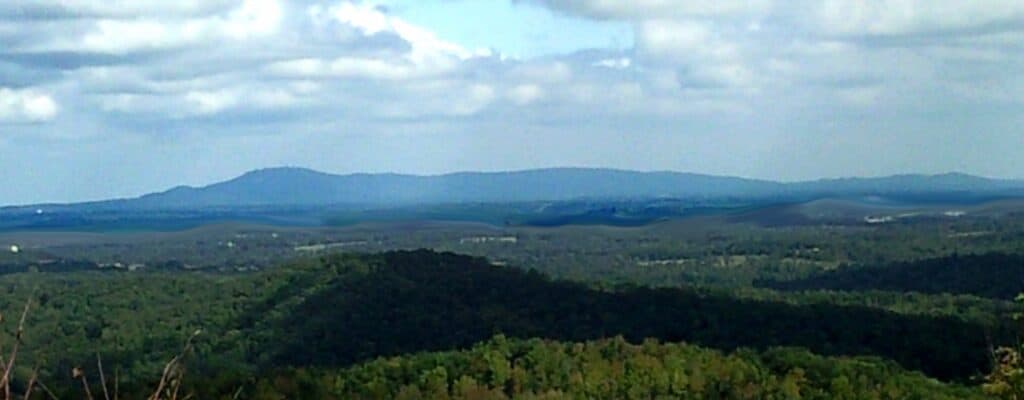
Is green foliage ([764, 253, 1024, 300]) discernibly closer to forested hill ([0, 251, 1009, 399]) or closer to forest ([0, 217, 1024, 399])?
forest ([0, 217, 1024, 399])

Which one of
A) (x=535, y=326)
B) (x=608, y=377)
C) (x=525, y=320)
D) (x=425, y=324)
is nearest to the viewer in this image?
(x=608, y=377)

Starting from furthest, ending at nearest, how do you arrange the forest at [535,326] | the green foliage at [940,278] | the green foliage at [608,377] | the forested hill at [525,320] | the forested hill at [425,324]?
the green foliage at [940,278] → the forested hill at [525,320] → the forested hill at [425,324] → the forest at [535,326] → the green foliage at [608,377]

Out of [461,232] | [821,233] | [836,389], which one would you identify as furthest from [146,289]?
[461,232]

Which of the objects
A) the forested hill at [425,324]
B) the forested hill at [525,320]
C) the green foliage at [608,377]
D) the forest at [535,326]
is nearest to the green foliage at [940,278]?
the forest at [535,326]

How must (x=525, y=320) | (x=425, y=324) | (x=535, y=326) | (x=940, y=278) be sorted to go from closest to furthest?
(x=535, y=326) < (x=525, y=320) < (x=425, y=324) < (x=940, y=278)

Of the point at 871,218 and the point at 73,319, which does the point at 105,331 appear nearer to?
the point at 73,319

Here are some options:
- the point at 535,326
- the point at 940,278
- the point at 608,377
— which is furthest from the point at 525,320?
the point at 940,278

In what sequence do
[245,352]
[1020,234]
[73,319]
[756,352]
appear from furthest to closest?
[1020,234]
[73,319]
[245,352]
[756,352]

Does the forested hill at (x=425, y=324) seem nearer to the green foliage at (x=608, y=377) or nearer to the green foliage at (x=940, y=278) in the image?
the green foliage at (x=608, y=377)

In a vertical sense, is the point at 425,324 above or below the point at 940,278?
below

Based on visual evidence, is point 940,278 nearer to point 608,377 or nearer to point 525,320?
A: point 525,320

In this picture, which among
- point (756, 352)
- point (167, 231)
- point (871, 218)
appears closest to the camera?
point (756, 352)
